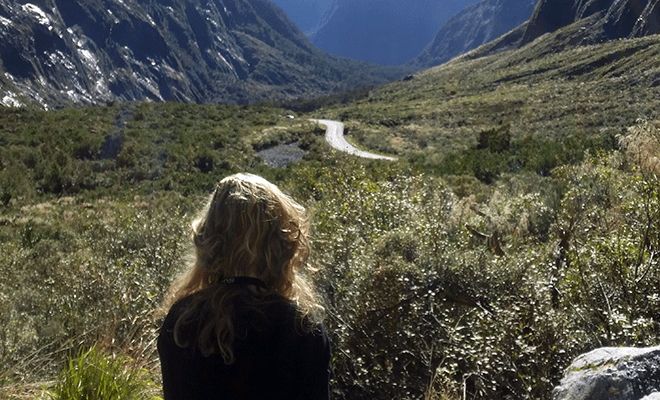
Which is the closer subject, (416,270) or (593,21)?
(416,270)

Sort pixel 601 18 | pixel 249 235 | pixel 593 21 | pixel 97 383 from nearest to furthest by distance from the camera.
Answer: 1. pixel 249 235
2. pixel 97 383
3. pixel 601 18
4. pixel 593 21

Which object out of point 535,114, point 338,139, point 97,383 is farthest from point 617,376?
point 535,114

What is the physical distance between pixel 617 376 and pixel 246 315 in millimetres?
1583

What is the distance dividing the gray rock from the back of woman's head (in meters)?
1.41

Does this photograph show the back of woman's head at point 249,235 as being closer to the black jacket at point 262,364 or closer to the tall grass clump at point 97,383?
the black jacket at point 262,364

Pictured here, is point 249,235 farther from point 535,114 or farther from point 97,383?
point 535,114

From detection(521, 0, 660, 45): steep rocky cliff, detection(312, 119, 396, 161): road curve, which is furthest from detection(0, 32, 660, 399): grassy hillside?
detection(521, 0, 660, 45): steep rocky cliff

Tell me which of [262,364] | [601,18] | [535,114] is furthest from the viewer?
[601,18]

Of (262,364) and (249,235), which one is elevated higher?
(249,235)

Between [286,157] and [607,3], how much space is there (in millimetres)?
95790

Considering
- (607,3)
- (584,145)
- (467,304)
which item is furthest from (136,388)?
(607,3)

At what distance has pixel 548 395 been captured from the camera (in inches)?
114

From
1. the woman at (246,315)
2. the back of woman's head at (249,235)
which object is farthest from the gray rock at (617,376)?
the back of woman's head at (249,235)

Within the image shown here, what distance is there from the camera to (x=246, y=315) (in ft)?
5.42
